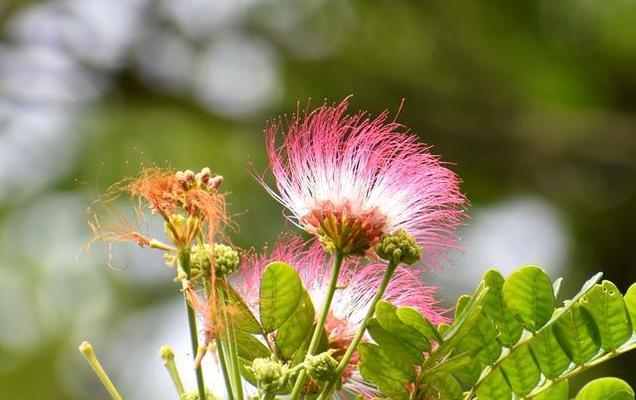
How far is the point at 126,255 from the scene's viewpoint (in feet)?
33.9

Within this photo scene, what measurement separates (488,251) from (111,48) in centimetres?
404

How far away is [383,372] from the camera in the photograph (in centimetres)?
229

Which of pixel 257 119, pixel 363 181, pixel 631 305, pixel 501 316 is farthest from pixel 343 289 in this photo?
pixel 257 119

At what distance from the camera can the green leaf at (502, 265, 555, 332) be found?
7.63ft

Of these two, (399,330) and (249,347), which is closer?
(399,330)

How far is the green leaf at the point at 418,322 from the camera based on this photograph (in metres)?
2.23

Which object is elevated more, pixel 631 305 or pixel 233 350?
pixel 631 305

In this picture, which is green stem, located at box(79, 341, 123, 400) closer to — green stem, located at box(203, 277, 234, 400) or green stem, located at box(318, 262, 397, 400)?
green stem, located at box(203, 277, 234, 400)

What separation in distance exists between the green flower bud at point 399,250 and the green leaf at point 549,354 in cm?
30

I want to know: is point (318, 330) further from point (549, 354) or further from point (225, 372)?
point (549, 354)

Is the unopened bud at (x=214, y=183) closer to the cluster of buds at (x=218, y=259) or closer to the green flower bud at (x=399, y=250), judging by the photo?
the cluster of buds at (x=218, y=259)

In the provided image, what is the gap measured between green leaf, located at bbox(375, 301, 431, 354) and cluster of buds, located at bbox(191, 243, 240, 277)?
27cm

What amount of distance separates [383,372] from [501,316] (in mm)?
242

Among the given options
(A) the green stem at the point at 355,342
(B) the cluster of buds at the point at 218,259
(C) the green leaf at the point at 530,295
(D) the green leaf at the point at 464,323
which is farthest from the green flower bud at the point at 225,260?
(C) the green leaf at the point at 530,295
